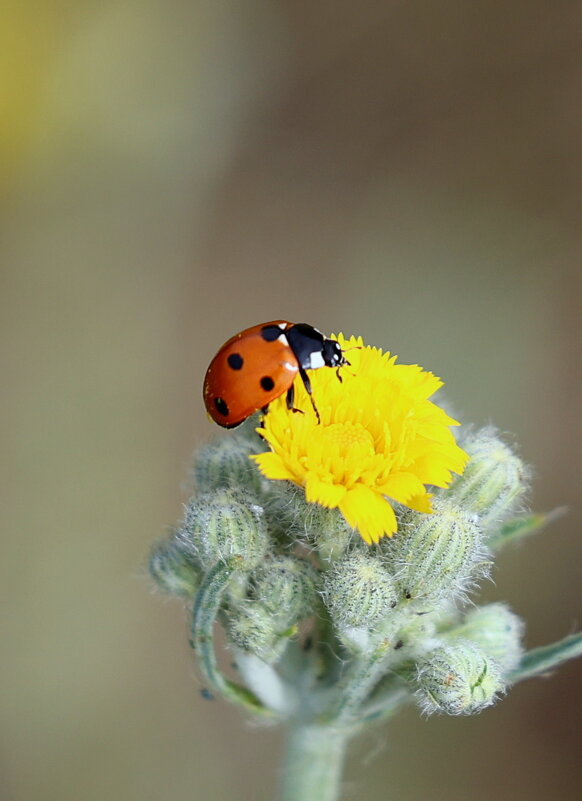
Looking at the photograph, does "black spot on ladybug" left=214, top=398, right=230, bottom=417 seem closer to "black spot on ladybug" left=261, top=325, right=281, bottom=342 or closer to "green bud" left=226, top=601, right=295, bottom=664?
"black spot on ladybug" left=261, top=325, right=281, bottom=342

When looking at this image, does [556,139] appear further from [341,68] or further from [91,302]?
[91,302]

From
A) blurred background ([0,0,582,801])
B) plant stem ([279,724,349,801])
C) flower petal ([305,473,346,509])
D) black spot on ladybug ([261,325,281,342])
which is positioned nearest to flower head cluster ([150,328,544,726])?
flower petal ([305,473,346,509])

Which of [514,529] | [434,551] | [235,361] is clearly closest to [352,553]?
[434,551]

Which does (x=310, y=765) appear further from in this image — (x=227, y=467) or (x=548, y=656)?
(x=227, y=467)

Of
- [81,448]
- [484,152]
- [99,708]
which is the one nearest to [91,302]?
[81,448]

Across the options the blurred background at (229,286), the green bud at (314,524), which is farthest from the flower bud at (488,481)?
the blurred background at (229,286)

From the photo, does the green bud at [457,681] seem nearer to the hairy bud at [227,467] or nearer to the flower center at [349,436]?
the flower center at [349,436]
